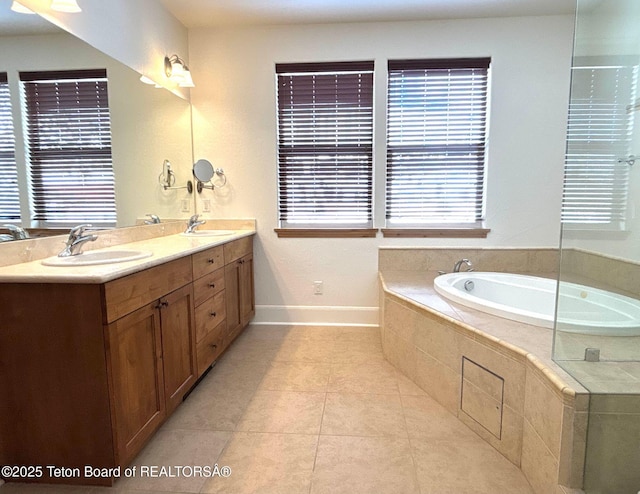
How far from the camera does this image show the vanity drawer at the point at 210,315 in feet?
6.41

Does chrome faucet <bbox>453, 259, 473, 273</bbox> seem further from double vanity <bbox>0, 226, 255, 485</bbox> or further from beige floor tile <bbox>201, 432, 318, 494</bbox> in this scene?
double vanity <bbox>0, 226, 255, 485</bbox>

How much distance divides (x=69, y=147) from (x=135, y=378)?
1.25 meters

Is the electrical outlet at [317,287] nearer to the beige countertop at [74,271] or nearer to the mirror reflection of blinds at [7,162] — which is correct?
the beige countertop at [74,271]

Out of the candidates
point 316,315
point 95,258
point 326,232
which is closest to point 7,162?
point 95,258

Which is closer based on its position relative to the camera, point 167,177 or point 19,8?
point 19,8

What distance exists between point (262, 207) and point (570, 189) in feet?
7.09

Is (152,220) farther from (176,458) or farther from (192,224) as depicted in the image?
(176,458)

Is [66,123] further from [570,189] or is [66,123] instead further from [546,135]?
[546,135]

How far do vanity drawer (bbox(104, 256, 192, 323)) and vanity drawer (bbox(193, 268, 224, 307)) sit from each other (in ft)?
0.40

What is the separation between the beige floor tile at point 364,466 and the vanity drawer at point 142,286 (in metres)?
0.96

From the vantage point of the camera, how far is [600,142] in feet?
6.15

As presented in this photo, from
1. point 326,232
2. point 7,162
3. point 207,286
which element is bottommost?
point 207,286

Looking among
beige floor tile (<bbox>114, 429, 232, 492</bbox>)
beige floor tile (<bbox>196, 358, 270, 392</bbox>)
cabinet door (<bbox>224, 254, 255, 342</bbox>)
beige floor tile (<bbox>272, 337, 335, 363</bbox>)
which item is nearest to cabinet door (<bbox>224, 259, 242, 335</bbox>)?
cabinet door (<bbox>224, 254, 255, 342</bbox>)

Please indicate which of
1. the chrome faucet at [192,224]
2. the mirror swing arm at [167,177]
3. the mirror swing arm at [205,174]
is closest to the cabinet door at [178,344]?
the chrome faucet at [192,224]
